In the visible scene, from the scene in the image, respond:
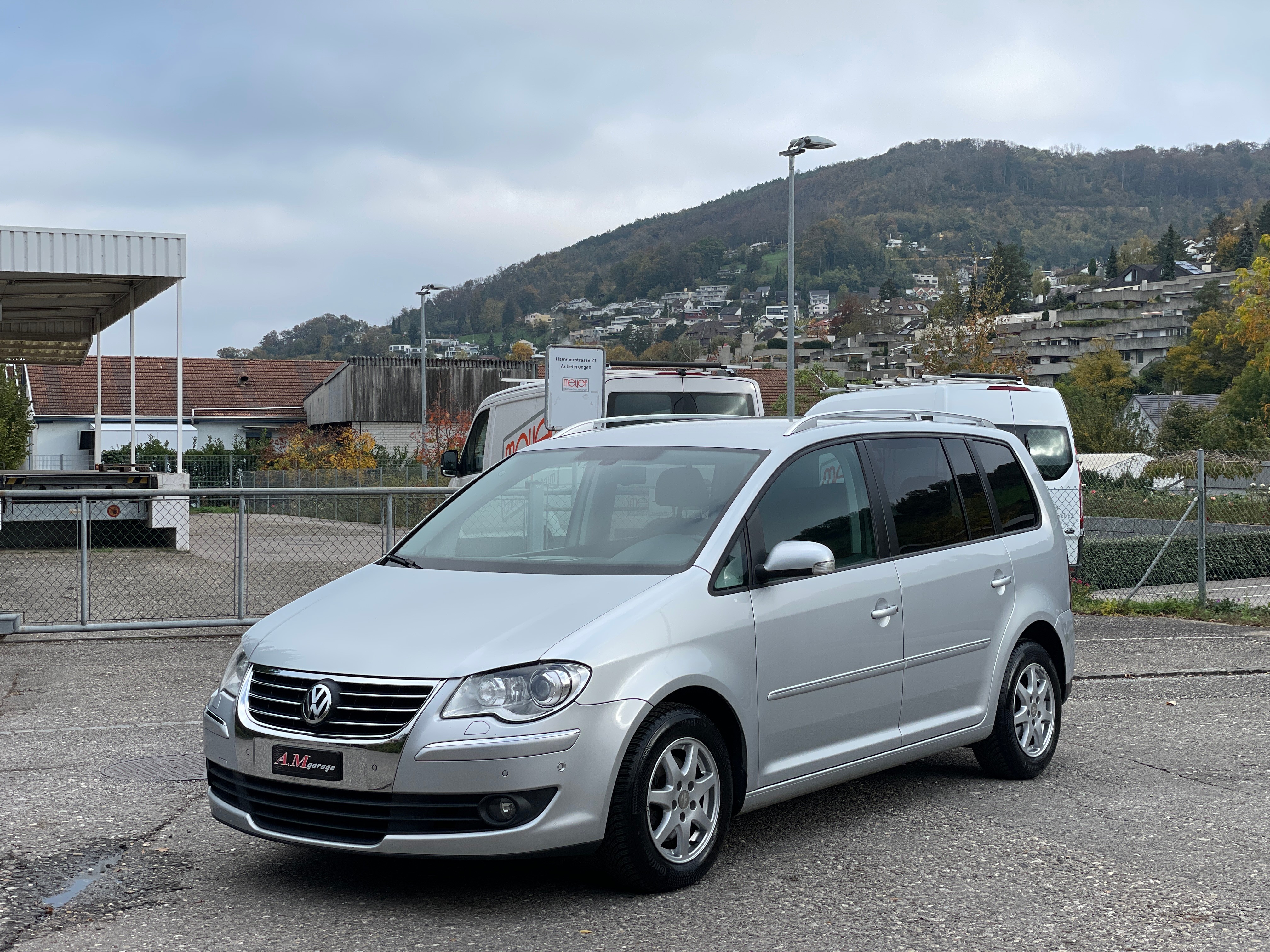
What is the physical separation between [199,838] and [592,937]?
81.8 inches

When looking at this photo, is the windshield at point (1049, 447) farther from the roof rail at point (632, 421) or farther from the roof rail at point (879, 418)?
the roof rail at point (632, 421)

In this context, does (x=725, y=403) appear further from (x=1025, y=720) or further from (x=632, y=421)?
(x=1025, y=720)

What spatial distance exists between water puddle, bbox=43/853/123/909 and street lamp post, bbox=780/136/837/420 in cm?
1949

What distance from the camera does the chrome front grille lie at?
14.4 ft

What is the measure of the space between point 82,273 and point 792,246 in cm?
1643

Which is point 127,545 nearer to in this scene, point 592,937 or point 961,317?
point 592,937

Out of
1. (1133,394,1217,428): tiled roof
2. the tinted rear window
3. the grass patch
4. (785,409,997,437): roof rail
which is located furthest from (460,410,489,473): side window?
(1133,394,1217,428): tiled roof

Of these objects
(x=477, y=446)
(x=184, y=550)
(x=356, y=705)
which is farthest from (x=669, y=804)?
(x=477, y=446)

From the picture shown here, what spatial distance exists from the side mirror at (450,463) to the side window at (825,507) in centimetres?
1032

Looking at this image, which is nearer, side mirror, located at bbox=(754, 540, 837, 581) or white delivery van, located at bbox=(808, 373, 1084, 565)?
side mirror, located at bbox=(754, 540, 837, 581)

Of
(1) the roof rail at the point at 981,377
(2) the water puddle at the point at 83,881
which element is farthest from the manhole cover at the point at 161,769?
(1) the roof rail at the point at 981,377

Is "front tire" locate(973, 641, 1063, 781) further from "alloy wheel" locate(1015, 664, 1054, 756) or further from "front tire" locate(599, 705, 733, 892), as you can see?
"front tire" locate(599, 705, 733, 892)

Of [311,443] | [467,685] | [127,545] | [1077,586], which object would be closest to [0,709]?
[127,545]

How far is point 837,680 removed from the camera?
543 centimetres
